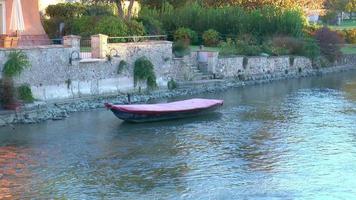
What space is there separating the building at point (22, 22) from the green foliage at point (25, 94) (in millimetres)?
3156

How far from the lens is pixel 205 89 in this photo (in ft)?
112

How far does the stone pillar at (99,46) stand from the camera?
28828 mm

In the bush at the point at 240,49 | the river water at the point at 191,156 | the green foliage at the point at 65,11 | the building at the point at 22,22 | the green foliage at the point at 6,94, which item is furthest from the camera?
the bush at the point at 240,49

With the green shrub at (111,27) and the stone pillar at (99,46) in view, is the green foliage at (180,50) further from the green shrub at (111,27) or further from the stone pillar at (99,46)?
the stone pillar at (99,46)

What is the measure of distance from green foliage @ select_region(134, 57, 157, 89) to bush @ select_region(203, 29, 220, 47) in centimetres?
1187

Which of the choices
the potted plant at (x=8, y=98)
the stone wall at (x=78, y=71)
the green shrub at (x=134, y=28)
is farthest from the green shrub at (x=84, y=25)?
the potted plant at (x=8, y=98)

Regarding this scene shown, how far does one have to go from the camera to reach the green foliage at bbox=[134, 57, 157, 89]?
31.0m

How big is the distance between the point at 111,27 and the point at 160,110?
9.36m

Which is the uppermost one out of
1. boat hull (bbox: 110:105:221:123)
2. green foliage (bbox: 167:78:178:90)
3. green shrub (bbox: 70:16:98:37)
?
green shrub (bbox: 70:16:98:37)

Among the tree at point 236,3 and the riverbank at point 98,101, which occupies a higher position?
the tree at point 236,3

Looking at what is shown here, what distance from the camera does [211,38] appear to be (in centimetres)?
4269

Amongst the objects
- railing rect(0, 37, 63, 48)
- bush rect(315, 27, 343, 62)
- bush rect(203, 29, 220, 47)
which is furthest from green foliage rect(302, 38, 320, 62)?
railing rect(0, 37, 63, 48)

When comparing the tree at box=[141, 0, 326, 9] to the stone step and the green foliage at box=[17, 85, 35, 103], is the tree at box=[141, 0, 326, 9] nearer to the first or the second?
the stone step

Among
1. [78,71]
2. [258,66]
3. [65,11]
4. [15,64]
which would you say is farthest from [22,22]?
[258,66]
